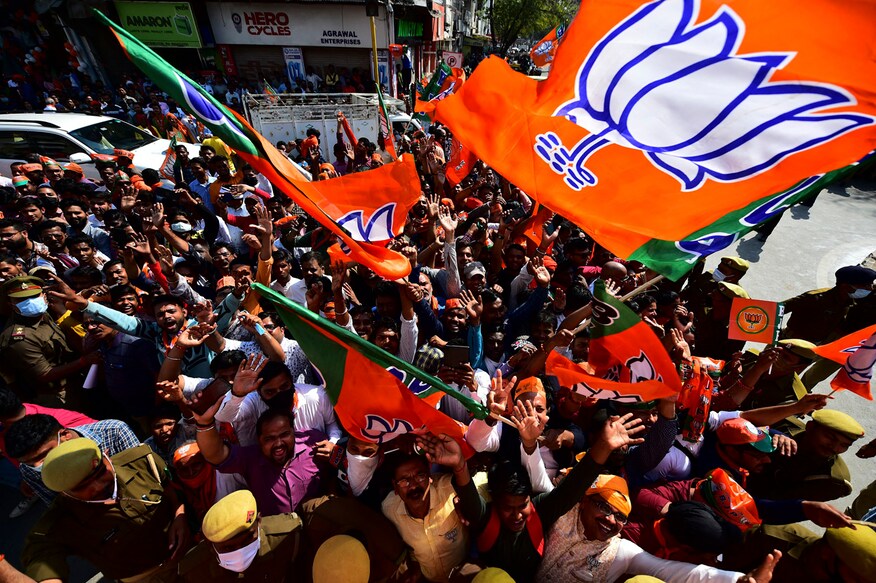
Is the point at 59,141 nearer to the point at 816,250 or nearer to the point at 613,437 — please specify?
the point at 613,437

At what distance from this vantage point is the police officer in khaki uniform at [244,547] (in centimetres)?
186

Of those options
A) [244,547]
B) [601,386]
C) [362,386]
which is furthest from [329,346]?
[601,386]

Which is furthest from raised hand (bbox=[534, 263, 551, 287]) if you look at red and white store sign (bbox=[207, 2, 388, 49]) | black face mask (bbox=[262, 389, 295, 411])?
red and white store sign (bbox=[207, 2, 388, 49])

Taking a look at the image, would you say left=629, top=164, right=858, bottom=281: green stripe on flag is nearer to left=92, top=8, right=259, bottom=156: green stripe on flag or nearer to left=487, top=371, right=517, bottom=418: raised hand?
left=487, top=371, right=517, bottom=418: raised hand

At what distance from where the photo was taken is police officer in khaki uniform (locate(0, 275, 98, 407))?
10.8 ft

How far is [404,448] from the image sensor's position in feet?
7.92

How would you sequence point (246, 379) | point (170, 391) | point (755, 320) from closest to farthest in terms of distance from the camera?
point (246, 379) → point (170, 391) → point (755, 320)

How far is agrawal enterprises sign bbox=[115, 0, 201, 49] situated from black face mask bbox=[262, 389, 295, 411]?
23.6 meters

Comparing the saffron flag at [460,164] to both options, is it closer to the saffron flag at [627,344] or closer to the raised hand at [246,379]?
the saffron flag at [627,344]

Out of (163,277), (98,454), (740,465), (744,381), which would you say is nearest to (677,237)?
(740,465)

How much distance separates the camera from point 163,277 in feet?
13.4

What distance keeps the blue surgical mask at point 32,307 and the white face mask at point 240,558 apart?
2.89 meters

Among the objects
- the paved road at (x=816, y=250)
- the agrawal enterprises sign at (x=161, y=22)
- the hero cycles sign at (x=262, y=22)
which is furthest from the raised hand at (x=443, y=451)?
the agrawal enterprises sign at (x=161, y=22)

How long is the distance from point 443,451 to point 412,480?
22 centimetres
